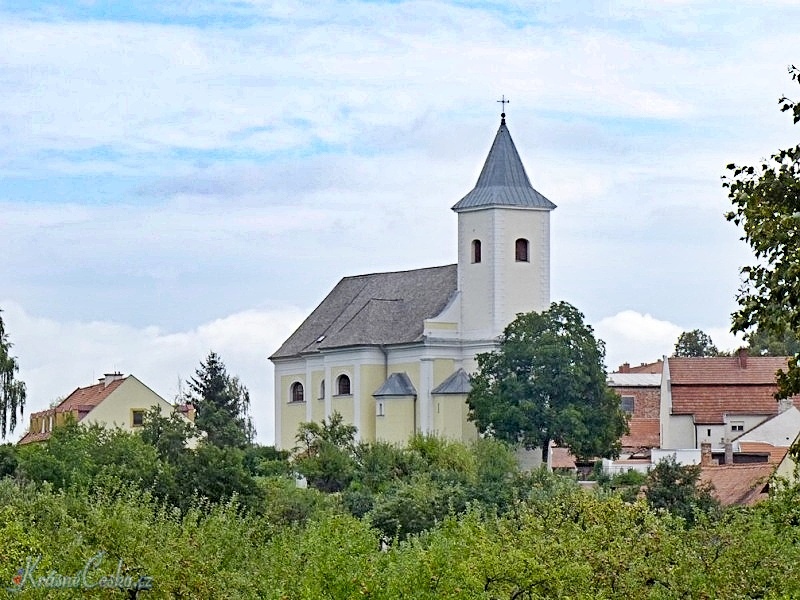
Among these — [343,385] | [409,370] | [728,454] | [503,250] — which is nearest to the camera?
[728,454]

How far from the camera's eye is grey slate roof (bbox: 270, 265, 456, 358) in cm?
9319

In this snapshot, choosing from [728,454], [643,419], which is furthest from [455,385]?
[643,419]

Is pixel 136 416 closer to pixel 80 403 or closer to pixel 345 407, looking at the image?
pixel 80 403

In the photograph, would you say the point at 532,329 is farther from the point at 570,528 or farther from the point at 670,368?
the point at 570,528

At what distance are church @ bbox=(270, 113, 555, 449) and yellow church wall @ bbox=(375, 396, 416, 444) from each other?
0.04 meters

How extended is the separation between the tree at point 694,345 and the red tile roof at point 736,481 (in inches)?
2888

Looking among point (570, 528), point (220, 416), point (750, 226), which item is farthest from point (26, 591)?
point (220, 416)

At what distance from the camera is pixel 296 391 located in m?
98.1

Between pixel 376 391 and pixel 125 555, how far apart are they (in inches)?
2140

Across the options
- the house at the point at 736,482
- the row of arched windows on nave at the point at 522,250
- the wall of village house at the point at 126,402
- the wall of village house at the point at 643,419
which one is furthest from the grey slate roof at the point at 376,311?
the house at the point at 736,482

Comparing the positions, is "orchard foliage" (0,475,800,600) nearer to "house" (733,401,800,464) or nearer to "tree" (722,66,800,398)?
"tree" (722,66,800,398)

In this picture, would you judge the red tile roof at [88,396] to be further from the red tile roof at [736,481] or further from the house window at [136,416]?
the red tile roof at [736,481]

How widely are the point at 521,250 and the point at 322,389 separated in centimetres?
1141

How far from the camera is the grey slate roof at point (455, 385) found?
88.4 m
